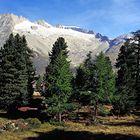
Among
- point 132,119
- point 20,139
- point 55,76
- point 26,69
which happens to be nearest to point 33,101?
point 26,69

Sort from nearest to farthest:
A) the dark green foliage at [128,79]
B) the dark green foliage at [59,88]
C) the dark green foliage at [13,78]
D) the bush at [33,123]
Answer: the bush at [33,123]
the dark green foliage at [59,88]
the dark green foliage at [128,79]
the dark green foliage at [13,78]

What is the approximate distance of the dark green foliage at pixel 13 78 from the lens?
80.6 metres

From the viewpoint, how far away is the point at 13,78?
81562mm

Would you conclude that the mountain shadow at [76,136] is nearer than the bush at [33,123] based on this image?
Yes

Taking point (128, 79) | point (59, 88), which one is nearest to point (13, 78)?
point (59, 88)

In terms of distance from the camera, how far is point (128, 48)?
91.6m

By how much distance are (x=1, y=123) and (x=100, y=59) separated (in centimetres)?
2048

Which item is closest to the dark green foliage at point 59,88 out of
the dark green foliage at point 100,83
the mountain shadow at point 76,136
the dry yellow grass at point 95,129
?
the dry yellow grass at point 95,129

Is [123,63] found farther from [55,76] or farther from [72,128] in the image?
[72,128]

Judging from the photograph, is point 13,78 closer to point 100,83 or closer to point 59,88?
point 59,88

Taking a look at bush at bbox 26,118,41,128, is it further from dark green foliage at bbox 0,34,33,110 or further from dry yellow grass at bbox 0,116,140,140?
dark green foliage at bbox 0,34,33,110

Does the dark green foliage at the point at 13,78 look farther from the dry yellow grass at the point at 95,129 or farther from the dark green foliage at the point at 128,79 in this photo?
the dark green foliage at the point at 128,79

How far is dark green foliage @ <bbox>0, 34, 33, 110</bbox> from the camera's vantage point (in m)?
80.6

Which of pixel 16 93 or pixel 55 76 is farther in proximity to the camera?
pixel 16 93
